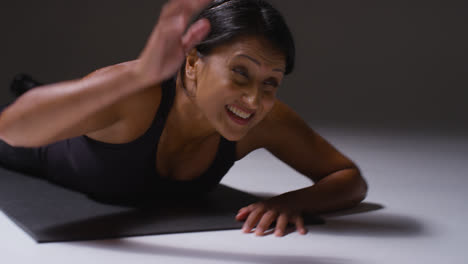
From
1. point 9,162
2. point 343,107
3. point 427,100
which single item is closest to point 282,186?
point 9,162

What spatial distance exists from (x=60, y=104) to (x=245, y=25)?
0.77m

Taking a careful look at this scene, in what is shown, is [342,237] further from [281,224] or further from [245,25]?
[245,25]

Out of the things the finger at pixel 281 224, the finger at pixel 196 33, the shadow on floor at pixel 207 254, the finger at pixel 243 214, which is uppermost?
the finger at pixel 196 33

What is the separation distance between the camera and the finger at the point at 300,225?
9.54 feet

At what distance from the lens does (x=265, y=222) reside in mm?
2900

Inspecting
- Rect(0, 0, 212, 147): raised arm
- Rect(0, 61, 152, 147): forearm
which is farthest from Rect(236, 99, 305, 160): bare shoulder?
Rect(0, 61, 152, 147): forearm

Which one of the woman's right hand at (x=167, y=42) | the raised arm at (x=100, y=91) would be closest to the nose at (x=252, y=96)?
→ the raised arm at (x=100, y=91)

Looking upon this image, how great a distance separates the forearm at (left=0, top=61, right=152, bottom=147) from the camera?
2314mm

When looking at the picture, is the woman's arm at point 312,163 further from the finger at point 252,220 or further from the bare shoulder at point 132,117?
the bare shoulder at point 132,117

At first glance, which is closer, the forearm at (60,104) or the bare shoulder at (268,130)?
the forearm at (60,104)

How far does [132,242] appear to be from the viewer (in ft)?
8.90

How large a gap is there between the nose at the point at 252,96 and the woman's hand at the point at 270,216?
50 cm

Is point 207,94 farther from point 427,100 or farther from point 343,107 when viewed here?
point 427,100

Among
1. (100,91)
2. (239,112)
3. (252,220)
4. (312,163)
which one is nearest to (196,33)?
(100,91)
